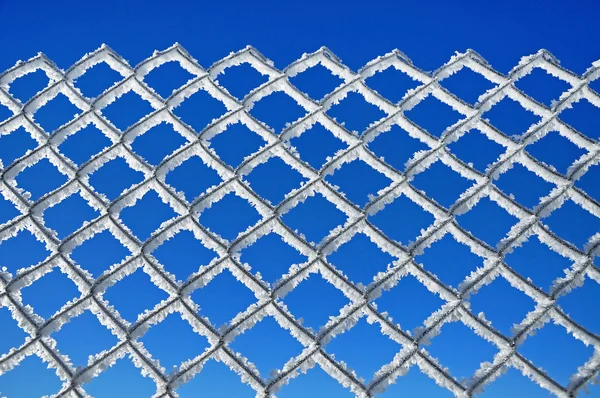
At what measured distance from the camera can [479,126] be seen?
192 cm

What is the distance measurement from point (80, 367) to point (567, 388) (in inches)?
53.8

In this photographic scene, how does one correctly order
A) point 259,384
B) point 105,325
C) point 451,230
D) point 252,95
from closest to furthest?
1. point 259,384
2. point 105,325
3. point 451,230
4. point 252,95

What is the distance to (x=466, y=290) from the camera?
5.22 ft

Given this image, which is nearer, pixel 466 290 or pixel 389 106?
pixel 466 290

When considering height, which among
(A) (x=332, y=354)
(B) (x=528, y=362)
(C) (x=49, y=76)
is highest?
(C) (x=49, y=76)

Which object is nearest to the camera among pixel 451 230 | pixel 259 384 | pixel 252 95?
pixel 259 384

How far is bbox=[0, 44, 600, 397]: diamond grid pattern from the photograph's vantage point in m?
→ 1.51

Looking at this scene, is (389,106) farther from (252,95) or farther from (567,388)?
(567,388)

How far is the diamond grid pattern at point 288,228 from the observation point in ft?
4.96

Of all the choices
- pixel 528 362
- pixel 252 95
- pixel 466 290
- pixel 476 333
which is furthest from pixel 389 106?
pixel 528 362

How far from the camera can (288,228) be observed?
1670 mm

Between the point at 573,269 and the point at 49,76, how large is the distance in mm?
1949

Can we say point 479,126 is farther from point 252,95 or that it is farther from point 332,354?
point 332,354

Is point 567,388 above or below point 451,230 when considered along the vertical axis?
below
